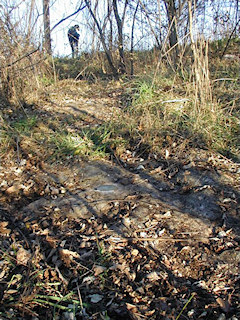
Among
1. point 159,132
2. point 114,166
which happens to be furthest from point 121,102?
point 114,166

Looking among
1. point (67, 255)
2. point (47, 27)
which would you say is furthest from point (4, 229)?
point (47, 27)

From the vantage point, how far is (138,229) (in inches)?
75.0

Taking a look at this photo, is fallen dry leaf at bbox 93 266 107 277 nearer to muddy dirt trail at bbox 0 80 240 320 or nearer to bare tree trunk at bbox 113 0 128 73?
muddy dirt trail at bbox 0 80 240 320

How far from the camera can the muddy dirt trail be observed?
1.48m

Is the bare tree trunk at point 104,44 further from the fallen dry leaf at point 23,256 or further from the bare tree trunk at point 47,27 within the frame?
the fallen dry leaf at point 23,256

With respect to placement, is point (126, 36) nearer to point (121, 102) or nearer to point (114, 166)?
point (121, 102)

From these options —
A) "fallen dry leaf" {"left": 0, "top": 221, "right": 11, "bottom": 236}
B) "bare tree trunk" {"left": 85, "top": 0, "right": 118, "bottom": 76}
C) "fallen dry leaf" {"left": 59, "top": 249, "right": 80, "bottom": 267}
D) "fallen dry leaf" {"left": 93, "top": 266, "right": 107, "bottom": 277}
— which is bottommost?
"fallen dry leaf" {"left": 93, "top": 266, "right": 107, "bottom": 277}

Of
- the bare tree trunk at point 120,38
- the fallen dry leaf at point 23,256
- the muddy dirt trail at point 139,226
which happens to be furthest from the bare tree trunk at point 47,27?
the fallen dry leaf at point 23,256

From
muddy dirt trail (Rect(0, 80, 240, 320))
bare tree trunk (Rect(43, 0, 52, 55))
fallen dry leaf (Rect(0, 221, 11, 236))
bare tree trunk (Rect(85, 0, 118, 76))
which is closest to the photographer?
muddy dirt trail (Rect(0, 80, 240, 320))

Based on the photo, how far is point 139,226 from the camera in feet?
6.33

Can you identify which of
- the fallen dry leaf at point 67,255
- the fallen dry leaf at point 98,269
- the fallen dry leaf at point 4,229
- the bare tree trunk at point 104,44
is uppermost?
the bare tree trunk at point 104,44

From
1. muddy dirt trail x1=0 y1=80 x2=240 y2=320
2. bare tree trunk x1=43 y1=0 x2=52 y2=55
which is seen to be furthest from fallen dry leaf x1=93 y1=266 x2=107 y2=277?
bare tree trunk x1=43 y1=0 x2=52 y2=55

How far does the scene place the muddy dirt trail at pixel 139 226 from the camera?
1.48 m

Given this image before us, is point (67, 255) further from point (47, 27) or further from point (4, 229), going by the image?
point (47, 27)
